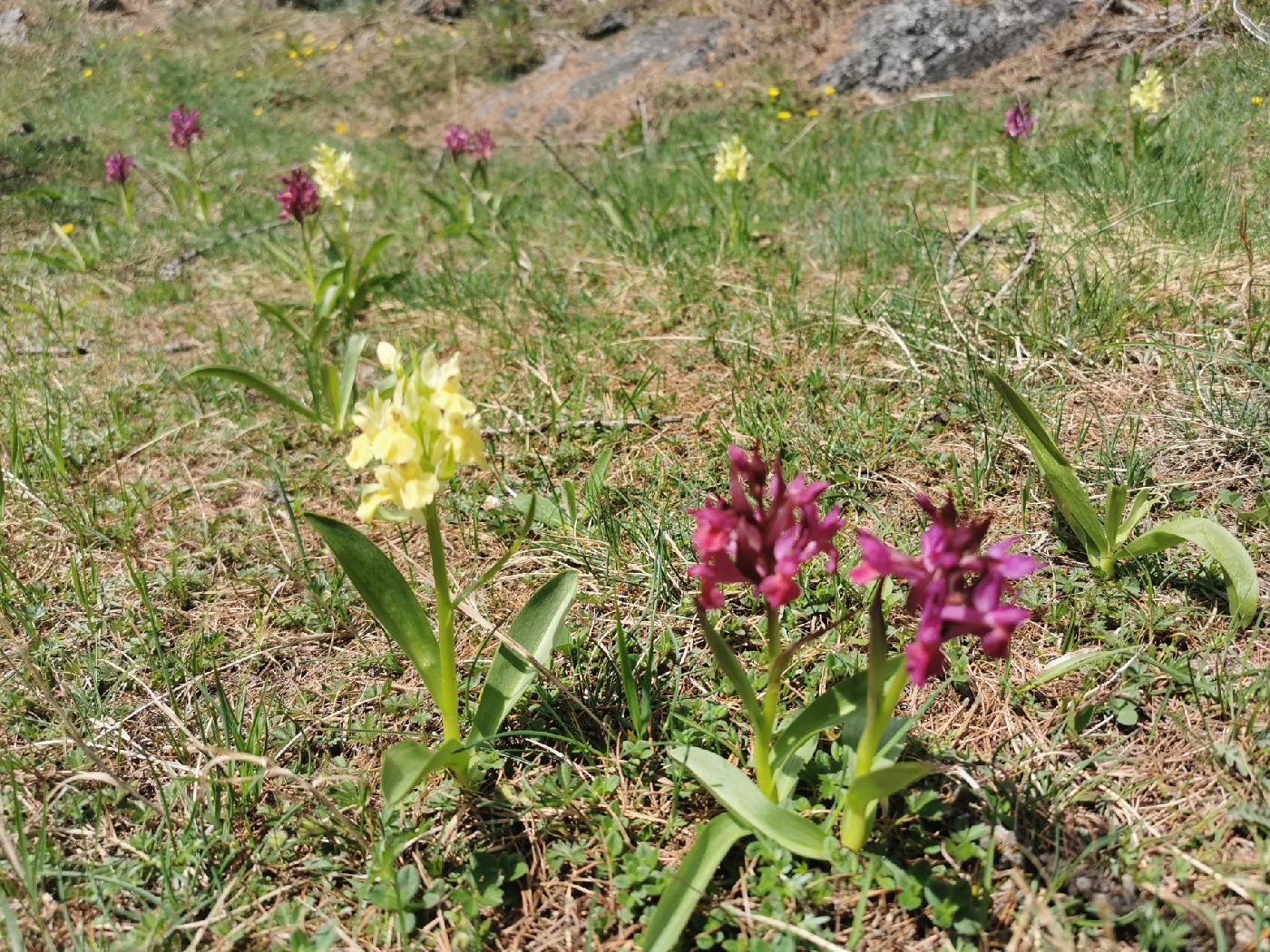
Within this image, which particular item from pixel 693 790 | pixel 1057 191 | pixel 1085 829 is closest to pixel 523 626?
pixel 693 790

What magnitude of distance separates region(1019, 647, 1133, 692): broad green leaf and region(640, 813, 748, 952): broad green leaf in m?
0.70

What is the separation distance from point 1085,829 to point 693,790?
2.21ft

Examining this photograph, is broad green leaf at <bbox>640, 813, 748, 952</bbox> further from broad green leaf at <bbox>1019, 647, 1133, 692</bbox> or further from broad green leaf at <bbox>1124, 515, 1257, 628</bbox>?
broad green leaf at <bbox>1124, 515, 1257, 628</bbox>

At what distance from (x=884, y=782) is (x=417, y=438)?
90 cm

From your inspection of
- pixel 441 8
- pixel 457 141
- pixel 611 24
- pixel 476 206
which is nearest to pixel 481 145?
pixel 457 141

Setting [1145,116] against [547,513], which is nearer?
[547,513]

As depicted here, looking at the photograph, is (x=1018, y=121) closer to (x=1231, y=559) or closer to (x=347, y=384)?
(x=1231, y=559)

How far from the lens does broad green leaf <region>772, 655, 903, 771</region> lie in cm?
146

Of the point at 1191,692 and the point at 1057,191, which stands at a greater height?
the point at 1057,191

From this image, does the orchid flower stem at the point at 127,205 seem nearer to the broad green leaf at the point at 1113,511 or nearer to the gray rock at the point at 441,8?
the broad green leaf at the point at 1113,511

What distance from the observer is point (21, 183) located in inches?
242

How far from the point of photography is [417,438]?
Answer: 4.63ft

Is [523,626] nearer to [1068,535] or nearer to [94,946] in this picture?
[94,946]

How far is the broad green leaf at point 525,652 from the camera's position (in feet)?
5.55
